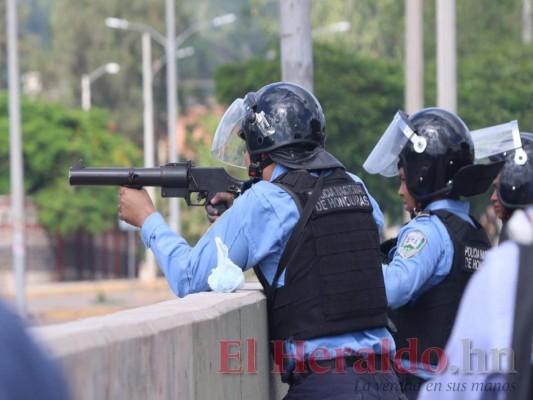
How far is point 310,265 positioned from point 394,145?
1.46 m

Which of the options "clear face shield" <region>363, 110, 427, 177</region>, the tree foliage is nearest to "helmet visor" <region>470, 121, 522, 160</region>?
"clear face shield" <region>363, 110, 427, 177</region>

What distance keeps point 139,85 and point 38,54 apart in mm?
7397

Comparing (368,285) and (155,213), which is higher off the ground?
(155,213)

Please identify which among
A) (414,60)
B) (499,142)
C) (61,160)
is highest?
(61,160)

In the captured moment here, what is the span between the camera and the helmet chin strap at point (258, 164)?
16.4 feet

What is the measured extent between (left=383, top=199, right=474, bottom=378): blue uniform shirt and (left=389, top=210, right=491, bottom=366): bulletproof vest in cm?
3

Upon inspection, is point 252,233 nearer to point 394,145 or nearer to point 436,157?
point 436,157

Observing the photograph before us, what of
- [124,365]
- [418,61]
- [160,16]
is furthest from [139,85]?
[124,365]

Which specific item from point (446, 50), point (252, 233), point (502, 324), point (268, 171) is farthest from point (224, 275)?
point (446, 50)

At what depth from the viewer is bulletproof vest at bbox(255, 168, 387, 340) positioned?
4.55m

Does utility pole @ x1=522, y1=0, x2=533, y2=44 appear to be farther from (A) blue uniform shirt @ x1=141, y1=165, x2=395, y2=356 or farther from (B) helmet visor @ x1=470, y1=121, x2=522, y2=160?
(A) blue uniform shirt @ x1=141, y1=165, x2=395, y2=356

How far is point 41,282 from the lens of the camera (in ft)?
167

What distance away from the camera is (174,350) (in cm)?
372

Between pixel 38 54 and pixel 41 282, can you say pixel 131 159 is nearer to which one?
pixel 41 282
